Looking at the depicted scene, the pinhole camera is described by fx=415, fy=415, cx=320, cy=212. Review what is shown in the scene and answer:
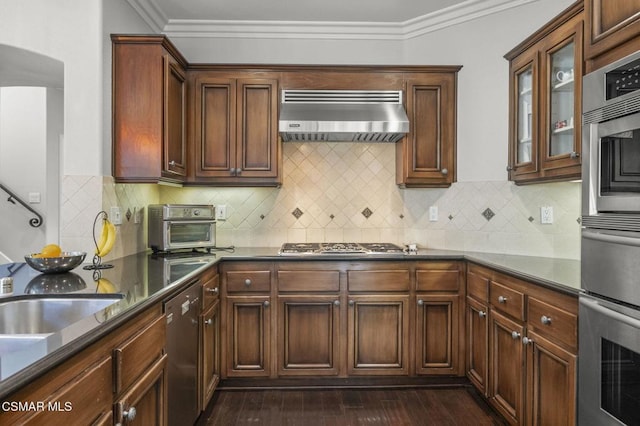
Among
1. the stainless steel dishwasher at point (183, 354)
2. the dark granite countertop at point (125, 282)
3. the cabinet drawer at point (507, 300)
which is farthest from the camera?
the cabinet drawer at point (507, 300)

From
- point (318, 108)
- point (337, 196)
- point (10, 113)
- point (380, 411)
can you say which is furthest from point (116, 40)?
point (10, 113)

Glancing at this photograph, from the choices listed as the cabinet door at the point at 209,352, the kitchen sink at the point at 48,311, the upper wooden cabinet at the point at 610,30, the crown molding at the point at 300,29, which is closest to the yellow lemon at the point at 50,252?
the kitchen sink at the point at 48,311

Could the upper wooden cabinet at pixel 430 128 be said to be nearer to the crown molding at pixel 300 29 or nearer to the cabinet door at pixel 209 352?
the crown molding at pixel 300 29

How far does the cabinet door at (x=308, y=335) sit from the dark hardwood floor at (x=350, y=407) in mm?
175

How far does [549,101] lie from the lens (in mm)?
2504

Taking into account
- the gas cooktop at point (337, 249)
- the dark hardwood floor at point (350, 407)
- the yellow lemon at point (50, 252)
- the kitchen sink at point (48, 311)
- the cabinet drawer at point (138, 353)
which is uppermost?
the yellow lemon at point (50, 252)

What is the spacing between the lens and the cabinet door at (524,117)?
8.65ft

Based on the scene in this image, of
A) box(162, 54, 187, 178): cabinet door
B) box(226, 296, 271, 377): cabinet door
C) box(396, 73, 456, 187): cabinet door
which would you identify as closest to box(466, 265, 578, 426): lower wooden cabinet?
box(396, 73, 456, 187): cabinet door

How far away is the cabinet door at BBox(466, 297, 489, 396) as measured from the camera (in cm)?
262

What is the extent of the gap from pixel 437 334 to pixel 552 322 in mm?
1158

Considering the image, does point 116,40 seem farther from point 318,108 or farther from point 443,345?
point 443,345

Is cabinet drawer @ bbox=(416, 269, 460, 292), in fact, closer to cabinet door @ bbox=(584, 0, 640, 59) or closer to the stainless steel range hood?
the stainless steel range hood

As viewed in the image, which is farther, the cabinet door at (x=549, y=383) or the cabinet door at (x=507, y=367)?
the cabinet door at (x=507, y=367)

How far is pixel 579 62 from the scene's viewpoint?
2.21 m
